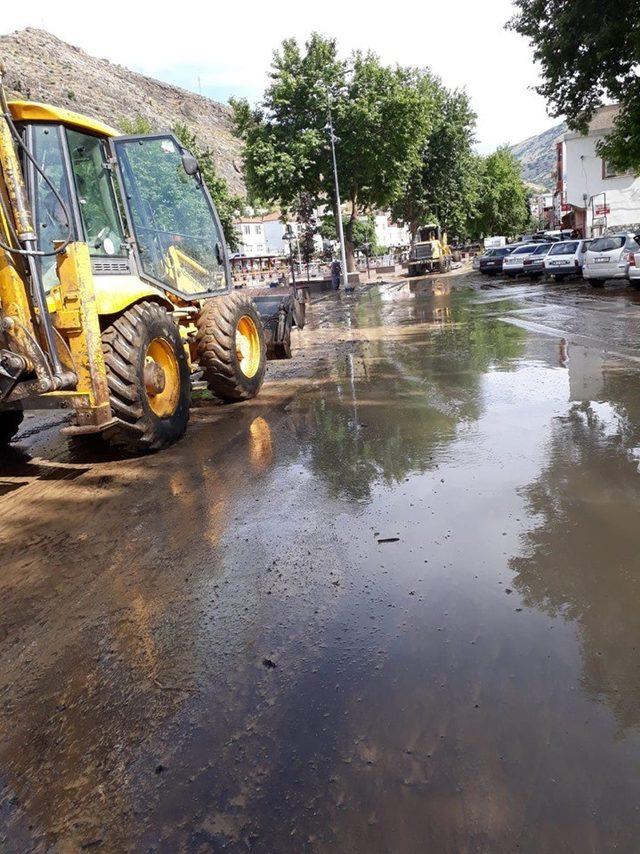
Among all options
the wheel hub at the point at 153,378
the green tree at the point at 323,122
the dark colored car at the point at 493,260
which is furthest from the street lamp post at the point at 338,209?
the wheel hub at the point at 153,378

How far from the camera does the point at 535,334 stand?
498 inches

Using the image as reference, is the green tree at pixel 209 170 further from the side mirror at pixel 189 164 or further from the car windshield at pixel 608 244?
the side mirror at pixel 189 164

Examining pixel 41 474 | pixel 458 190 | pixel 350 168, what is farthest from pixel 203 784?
pixel 458 190

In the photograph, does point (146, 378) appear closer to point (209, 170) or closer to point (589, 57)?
point (589, 57)

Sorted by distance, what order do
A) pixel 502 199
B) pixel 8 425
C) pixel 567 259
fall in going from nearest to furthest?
pixel 8 425 < pixel 567 259 < pixel 502 199

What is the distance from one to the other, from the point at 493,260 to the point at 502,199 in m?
49.0

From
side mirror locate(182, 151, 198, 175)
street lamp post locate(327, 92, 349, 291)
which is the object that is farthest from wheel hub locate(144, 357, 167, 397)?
street lamp post locate(327, 92, 349, 291)

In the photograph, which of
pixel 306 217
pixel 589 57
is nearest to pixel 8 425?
pixel 589 57

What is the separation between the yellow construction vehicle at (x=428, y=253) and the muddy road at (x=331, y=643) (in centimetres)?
4235

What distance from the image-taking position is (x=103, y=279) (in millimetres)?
6062

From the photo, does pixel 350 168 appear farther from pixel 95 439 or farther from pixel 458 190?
pixel 95 439

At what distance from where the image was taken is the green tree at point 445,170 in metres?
47.5

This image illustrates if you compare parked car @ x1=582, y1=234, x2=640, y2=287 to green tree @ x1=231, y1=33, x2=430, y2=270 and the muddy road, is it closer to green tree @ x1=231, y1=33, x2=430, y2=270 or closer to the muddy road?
the muddy road

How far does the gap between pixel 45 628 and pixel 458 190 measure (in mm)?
51695
